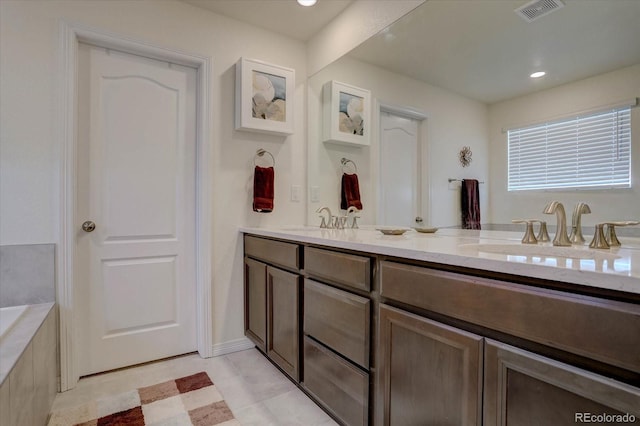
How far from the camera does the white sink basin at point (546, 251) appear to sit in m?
1.01

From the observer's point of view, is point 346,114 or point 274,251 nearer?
point 274,251

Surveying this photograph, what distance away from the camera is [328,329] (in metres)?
1.44

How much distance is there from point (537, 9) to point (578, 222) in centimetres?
85

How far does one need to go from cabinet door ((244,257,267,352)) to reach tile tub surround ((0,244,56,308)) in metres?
1.07

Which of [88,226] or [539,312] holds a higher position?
[88,226]

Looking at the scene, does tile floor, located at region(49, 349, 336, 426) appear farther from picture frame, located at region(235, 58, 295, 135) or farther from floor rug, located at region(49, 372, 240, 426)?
picture frame, located at region(235, 58, 295, 135)

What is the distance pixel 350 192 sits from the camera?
2.33 metres

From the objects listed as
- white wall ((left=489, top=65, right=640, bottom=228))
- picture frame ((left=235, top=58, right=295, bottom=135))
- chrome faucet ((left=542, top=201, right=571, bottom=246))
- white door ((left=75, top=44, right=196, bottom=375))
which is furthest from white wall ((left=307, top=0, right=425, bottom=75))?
chrome faucet ((left=542, top=201, right=571, bottom=246))

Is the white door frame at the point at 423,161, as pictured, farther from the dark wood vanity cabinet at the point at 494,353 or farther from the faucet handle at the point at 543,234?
the dark wood vanity cabinet at the point at 494,353

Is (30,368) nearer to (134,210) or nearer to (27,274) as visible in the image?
(27,274)

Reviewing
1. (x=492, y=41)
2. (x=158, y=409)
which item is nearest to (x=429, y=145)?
(x=492, y=41)

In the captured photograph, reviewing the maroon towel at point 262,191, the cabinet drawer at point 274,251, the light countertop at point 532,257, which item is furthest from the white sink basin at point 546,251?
the maroon towel at point 262,191

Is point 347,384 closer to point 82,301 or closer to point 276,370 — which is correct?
point 276,370

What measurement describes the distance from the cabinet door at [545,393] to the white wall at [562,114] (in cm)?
68
